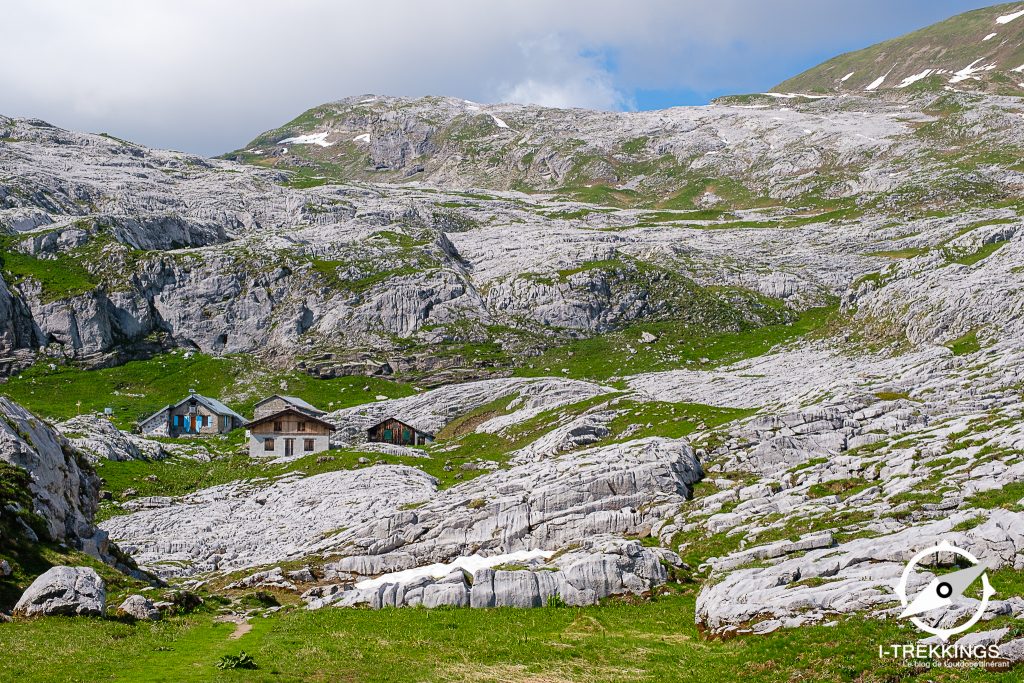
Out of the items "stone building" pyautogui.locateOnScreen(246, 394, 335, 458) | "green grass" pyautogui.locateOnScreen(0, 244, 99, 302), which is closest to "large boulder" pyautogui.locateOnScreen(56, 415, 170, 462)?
"stone building" pyautogui.locateOnScreen(246, 394, 335, 458)

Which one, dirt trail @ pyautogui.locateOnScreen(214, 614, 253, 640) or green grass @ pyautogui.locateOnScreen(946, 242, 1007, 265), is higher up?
green grass @ pyautogui.locateOnScreen(946, 242, 1007, 265)

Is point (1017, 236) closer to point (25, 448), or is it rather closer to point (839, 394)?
point (839, 394)

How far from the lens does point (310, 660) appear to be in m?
25.3

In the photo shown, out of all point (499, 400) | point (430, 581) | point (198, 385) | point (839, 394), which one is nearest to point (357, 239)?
point (198, 385)

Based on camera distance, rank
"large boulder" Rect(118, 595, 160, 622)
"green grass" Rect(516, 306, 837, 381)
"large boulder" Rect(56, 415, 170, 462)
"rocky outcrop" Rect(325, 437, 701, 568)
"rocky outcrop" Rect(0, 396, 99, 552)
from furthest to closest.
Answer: "green grass" Rect(516, 306, 837, 381), "large boulder" Rect(56, 415, 170, 462), "rocky outcrop" Rect(325, 437, 701, 568), "rocky outcrop" Rect(0, 396, 99, 552), "large boulder" Rect(118, 595, 160, 622)

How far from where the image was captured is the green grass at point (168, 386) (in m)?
111

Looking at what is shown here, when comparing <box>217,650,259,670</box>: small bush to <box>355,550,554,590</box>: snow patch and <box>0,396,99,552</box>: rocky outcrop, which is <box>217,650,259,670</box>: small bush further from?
<box>355,550,554,590</box>: snow patch

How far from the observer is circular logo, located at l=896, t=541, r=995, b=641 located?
22.6 meters

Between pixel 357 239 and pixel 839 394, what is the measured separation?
130216mm

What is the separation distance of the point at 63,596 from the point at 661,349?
364 feet

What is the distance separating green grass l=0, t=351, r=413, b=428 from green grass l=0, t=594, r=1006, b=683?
284 ft

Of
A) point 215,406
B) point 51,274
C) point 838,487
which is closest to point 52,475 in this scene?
point 838,487

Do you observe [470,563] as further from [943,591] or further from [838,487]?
[943,591]

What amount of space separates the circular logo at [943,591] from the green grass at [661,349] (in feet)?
293
